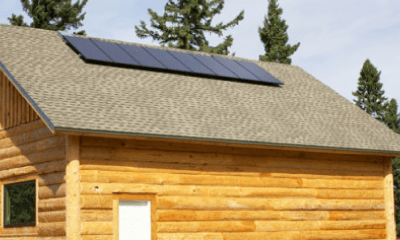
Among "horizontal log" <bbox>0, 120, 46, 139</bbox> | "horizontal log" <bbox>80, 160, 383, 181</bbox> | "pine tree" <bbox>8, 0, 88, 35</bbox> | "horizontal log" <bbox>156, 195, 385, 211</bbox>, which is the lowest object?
"horizontal log" <bbox>156, 195, 385, 211</bbox>

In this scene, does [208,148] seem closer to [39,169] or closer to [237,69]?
[39,169]

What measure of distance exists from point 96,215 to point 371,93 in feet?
98.1

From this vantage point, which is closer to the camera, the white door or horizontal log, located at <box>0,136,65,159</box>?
the white door

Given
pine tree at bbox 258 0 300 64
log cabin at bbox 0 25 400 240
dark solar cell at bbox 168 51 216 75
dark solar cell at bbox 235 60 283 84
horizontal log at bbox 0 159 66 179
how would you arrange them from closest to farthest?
log cabin at bbox 0 25 400 240 < horizontal log at bbox 0 159 66 179 < dark solar cell at bbox 168 51 216 75 < dark solar cell at bbox 235 60 283 84 < pine tree at bbox 258 0 300 64

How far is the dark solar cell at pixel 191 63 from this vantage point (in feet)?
65.0

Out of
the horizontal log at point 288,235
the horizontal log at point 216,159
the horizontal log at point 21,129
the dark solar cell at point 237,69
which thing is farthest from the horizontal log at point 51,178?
the dark solar cell at point 237,69

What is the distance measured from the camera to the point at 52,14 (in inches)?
1384

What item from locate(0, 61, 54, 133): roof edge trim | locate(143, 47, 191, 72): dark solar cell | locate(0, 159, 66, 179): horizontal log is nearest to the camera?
locate(0, 61, 54, 133): roof edge trim

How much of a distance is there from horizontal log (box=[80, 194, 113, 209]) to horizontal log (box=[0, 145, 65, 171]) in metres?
1.20

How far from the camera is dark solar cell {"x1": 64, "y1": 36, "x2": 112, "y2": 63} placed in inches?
705

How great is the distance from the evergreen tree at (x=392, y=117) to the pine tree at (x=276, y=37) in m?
7.44

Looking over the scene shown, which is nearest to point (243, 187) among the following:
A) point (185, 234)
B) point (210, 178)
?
point (210, 178)

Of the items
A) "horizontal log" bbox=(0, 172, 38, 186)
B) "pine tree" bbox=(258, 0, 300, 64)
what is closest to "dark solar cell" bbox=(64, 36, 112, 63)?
"horizontal log" bbox=(0, 172, 38, 186)

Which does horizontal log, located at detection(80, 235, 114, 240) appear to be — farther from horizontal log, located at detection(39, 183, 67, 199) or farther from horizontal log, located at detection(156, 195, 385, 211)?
horizontal log, located at detection(156, 195, 385, 211)
